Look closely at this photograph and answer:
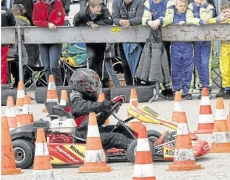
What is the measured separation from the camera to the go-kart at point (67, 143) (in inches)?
427

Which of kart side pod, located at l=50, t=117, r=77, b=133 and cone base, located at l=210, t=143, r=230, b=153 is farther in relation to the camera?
cone base, located at l=210, t=143, r=230, b=153

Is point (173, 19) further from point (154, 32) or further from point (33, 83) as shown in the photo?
point (33, 83)

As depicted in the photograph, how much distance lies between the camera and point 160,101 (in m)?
18.2

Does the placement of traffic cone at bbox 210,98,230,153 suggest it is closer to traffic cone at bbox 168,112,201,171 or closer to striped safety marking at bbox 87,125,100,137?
traffic cone at bbox 168,112,201,171

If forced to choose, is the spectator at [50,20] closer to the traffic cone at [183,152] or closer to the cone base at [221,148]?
the cone base at [221,148]

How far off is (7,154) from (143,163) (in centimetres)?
186

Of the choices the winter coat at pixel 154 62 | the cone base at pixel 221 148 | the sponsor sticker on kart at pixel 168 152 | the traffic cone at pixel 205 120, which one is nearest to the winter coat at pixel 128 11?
the winter coat at pixel 154 62

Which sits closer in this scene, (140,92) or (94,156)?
(94,156)

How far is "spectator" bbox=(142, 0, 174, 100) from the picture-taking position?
18.0 meters

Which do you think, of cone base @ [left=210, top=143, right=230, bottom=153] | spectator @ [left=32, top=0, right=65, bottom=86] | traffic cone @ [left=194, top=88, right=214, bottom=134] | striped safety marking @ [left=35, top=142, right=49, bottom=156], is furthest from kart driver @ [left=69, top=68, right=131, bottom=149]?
spectator @ [left=32, top=0, right=65, bottom=86]

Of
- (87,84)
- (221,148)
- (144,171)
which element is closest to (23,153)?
(87,84)

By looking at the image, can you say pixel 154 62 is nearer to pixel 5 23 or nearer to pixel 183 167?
pixel 5 23

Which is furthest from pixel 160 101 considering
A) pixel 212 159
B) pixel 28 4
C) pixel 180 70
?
pixel 212 159

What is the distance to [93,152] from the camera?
1045 centimetres
